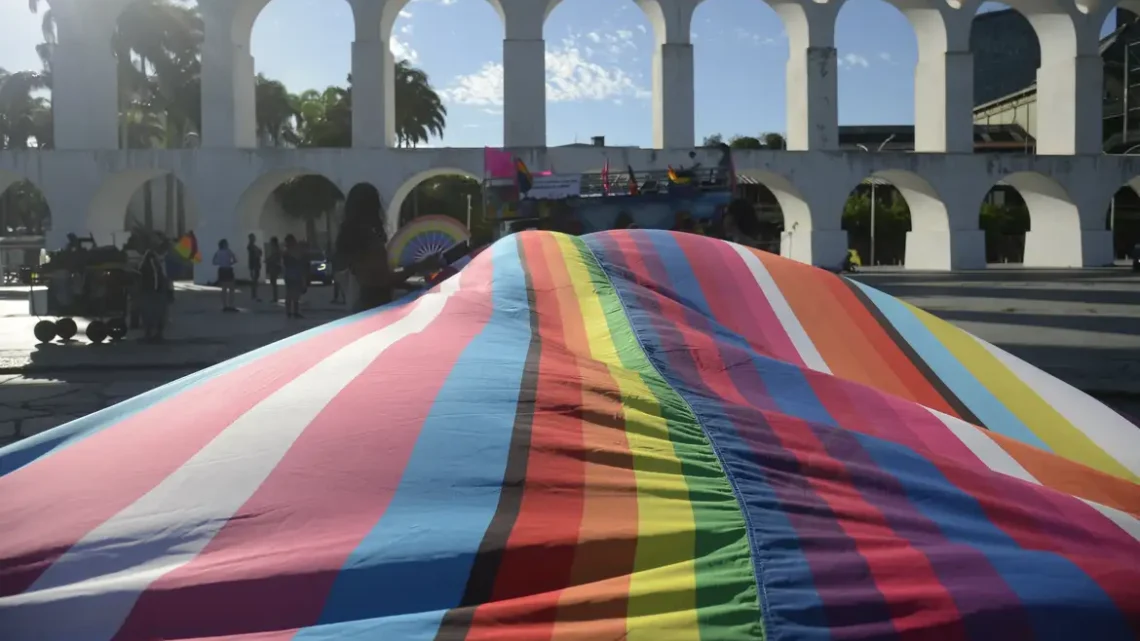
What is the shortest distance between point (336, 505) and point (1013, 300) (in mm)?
14863

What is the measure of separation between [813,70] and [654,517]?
24.1 meters

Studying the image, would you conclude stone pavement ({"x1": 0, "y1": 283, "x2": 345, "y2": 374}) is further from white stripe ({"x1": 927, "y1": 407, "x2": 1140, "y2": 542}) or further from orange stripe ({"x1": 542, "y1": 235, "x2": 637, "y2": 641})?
white stripe ({"x1": 927, "y1": 407, "x2": 1140, "y2": 542})

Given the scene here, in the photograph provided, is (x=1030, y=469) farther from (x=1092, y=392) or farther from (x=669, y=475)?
(x=1092, y=392)

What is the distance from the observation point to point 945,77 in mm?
24594

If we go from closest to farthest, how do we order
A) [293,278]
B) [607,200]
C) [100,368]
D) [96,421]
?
[96,421] → [100,368] → [293,278] → [607,200]

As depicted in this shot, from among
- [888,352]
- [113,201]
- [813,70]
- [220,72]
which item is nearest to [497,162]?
[220,72]

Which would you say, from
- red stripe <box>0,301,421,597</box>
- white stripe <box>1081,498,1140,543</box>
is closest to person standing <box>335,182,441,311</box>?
red stripe <box>0,301,421,597</box>

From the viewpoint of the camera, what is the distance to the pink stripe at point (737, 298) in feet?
8.53

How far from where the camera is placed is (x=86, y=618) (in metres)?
1.39

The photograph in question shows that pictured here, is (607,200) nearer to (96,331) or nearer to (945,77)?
(96,331)

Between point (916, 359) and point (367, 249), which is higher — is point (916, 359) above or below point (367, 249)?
below

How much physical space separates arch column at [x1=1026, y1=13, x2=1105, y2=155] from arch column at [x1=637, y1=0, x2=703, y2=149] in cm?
1068

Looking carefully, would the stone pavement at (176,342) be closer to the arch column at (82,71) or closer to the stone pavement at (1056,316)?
the stone pavement at (1056,316)

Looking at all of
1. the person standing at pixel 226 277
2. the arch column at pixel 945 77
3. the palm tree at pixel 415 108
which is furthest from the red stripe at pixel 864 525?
the palm tree at pixel 415 108
